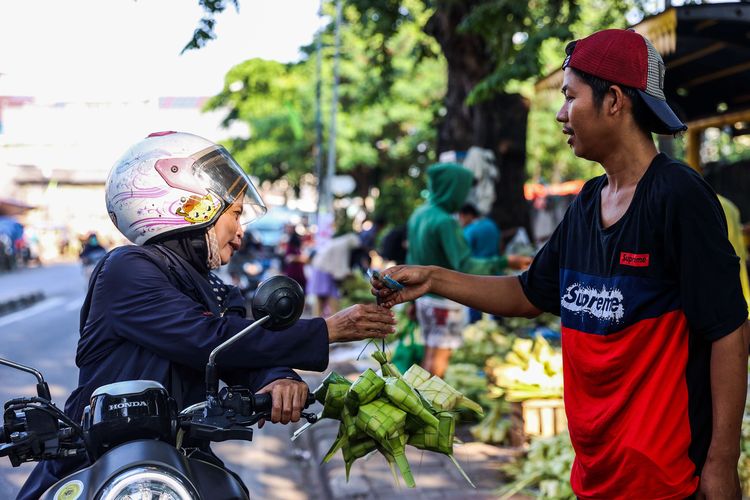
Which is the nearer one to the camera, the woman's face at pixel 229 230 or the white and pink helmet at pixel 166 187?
the white and pink helmet at pixel 166 187

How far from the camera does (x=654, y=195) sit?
2305mm

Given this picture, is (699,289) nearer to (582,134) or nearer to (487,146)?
(582,134)

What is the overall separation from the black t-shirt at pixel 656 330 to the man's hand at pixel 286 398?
2.61 feet

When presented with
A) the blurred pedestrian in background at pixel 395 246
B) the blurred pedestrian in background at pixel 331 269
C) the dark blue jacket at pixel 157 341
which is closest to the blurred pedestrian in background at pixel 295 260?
the blurred pedestrian in background at pixel 331 269

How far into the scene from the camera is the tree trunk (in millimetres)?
11250

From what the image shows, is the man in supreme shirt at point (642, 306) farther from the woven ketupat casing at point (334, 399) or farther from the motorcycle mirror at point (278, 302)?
the motorcycle mirror at point (278, 302)

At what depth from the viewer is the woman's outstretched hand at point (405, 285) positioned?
2.84 m

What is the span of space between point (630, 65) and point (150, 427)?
157cm

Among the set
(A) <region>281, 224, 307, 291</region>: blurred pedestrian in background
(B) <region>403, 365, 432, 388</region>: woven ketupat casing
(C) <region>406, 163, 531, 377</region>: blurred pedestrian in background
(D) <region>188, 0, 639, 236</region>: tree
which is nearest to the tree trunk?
(D) <region>188, 0, 639, 236</region>: tree

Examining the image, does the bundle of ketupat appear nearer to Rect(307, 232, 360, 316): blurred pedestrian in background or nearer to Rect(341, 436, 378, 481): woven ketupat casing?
Rect(341, 436, 378, 481): woven ketupat casing

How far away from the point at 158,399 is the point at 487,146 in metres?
9.87

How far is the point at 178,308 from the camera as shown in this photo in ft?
7.90

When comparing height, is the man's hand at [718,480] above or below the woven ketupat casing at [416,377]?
below

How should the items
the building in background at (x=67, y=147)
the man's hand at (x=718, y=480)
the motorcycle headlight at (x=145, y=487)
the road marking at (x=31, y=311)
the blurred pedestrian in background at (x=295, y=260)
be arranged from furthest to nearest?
the building in background at (x=67, y=147)
the road marking at (x=31, y=311)
the blurred pedestrian in background at (x=295, y=260)
the man's hand at (x=718, y=480)
the motorcycle headlight at (x=145, y=487)
